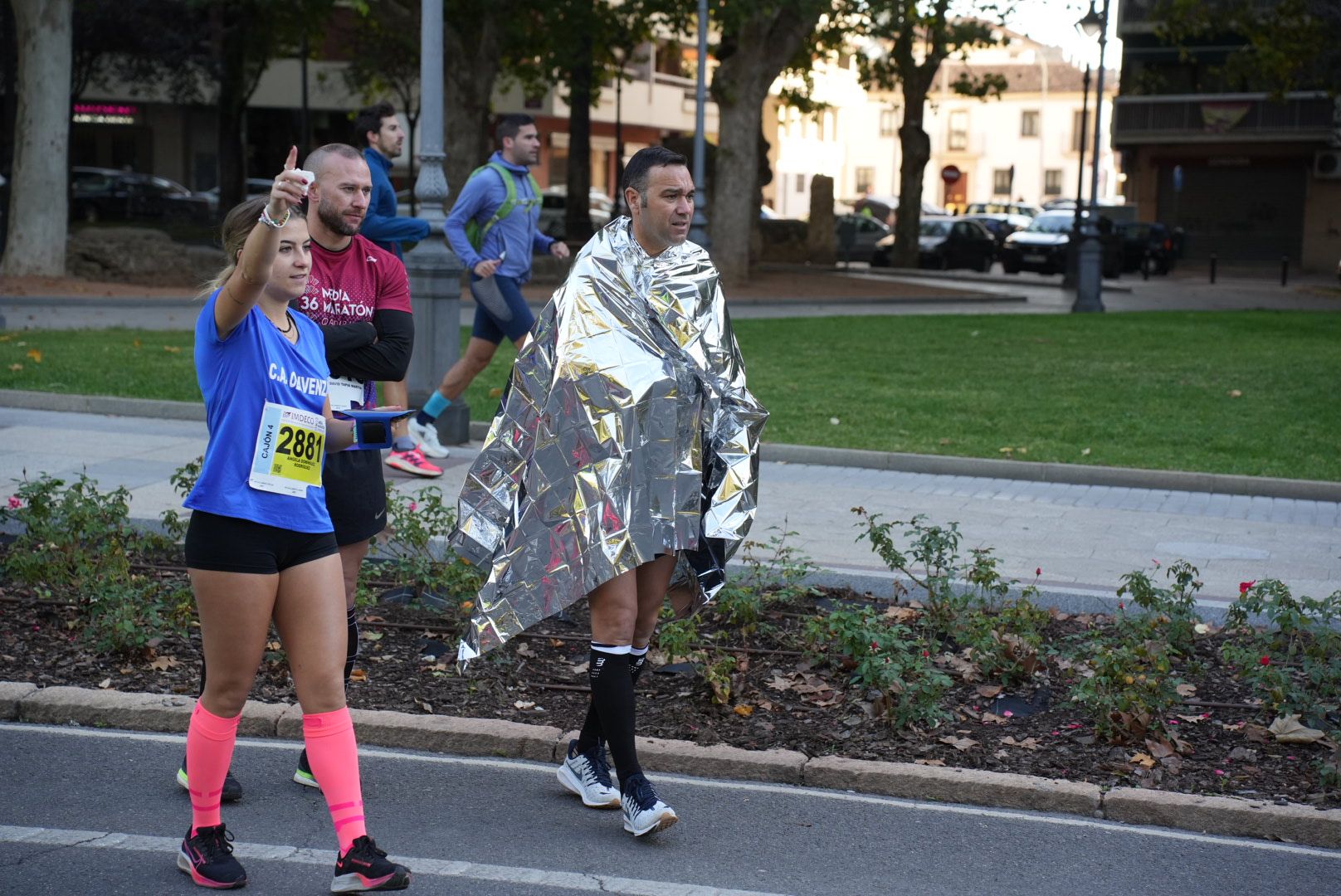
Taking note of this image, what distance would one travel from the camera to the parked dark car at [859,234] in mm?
46719

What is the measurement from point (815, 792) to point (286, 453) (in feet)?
6.83

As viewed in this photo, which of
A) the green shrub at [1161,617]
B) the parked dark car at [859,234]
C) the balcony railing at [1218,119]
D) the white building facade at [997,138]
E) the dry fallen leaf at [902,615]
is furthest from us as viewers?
the white building facade at [997,138]

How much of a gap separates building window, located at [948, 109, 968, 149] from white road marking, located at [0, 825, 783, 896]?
9583 cm

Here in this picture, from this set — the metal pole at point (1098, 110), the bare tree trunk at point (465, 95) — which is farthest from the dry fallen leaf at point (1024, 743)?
the metal pole at point (1098, 110)

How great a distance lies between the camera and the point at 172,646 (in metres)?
6.23

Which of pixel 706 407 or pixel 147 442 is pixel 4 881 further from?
pixel 147 442

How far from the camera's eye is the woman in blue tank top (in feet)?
12.9

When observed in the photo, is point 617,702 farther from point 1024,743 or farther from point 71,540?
point 71,540

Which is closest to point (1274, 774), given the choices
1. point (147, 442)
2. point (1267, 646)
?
point (1267, 646)

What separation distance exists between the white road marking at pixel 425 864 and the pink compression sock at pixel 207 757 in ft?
1.05

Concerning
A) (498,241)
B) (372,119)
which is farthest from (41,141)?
(372,119)

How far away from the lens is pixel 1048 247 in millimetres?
40312

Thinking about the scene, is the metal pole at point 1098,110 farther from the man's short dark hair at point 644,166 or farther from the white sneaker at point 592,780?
the white sneaker at point 592,780

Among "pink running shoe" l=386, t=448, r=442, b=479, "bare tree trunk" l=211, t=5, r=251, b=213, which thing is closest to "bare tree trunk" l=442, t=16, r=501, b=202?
"bare tree trunk" l=211, t=5, r=251, b=213
